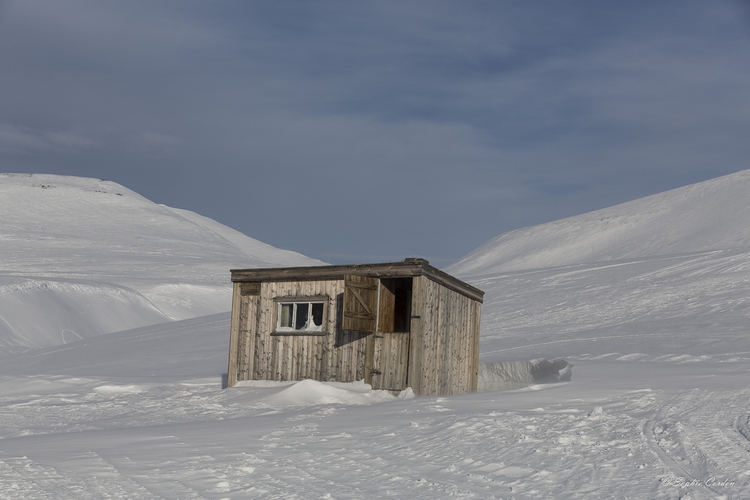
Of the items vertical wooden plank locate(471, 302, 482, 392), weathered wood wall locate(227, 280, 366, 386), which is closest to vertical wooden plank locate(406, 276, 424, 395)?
weathered wood wall locate(227, 280, 366, 386)

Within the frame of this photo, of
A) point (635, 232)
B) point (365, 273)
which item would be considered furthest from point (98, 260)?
point (365, 273)

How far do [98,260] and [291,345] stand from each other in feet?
175

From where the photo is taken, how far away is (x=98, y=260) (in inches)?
2517

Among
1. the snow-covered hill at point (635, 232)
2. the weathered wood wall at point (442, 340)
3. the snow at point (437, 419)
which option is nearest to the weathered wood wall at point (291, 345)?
the snow at point (437, 419)

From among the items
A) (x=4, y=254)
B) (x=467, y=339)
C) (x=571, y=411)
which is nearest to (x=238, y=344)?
(x=467, y=339)

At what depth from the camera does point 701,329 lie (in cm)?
2473

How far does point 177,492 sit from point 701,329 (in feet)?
73.3

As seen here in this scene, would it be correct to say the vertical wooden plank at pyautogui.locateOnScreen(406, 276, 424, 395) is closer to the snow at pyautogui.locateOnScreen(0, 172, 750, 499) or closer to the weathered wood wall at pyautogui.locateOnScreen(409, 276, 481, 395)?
the weathered wood wall at pyautogui.locateOnScreen(409, 276, 481, 395)

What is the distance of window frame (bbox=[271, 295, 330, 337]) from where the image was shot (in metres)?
15.7

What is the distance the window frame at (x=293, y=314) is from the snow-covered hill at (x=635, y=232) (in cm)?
4443

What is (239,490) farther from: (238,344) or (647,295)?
(647,295)

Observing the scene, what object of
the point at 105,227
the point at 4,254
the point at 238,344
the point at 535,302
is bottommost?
the point at 238,344

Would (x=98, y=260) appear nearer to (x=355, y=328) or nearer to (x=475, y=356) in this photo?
(x=475, y=356)

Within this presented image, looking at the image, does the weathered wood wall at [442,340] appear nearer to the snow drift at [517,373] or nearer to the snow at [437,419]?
the snow at [437,419]
